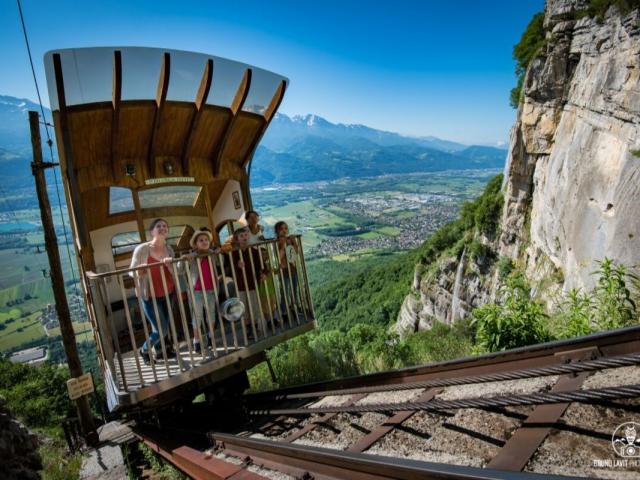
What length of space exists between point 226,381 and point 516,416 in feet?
15.1

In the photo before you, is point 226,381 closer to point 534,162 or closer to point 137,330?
point 137,330

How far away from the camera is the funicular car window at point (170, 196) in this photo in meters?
6.55

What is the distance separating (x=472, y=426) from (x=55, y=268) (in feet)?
31.2

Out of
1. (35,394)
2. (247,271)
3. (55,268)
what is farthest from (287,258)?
(35,394)

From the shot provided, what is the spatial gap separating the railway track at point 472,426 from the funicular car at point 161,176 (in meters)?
0.99

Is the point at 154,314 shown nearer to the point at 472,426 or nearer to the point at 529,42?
the point at 472,426

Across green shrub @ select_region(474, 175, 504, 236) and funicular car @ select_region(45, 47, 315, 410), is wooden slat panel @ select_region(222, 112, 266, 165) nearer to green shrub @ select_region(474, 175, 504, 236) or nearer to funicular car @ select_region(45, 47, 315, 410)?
funicular car @ select_region(45, 47, 315, 410)

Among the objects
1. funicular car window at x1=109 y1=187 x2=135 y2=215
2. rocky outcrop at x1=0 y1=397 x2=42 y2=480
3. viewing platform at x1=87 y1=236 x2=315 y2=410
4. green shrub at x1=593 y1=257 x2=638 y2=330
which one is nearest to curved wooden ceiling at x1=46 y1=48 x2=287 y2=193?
funicular car window at x1=109 y1=187 x2=135 y2=215

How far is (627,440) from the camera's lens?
189 cm

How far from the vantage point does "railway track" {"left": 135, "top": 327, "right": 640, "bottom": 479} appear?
1893 millimetres

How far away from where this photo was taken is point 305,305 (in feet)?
18.7

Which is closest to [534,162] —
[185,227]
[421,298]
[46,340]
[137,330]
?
[421,298]

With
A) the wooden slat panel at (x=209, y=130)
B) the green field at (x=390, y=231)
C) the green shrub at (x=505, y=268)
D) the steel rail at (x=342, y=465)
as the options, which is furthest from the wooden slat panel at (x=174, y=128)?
the green field at (x=390, y=231)

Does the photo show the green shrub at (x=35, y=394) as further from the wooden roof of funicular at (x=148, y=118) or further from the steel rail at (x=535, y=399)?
the steel rail at (x=535, y=399)
